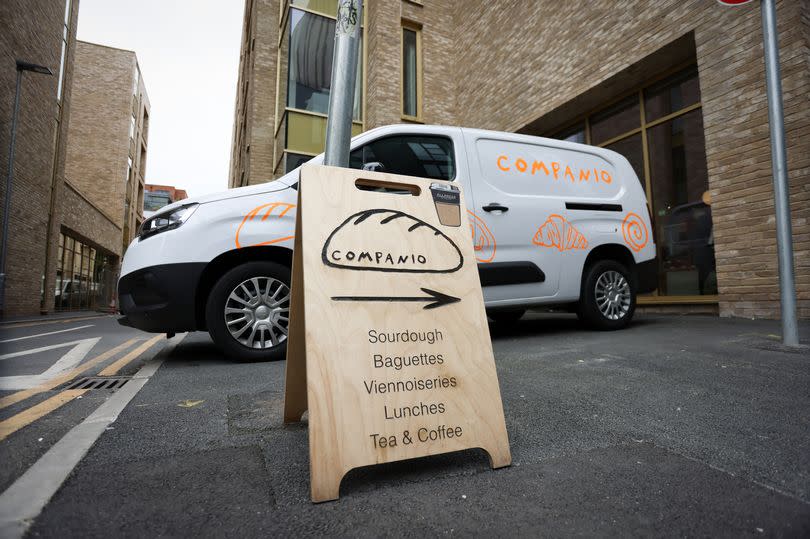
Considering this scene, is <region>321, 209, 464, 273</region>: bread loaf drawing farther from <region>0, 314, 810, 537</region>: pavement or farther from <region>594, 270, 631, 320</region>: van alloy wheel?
<region>594, 270, 631, 320</region>: van alloy wheel

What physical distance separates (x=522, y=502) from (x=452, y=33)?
1312 centimetres

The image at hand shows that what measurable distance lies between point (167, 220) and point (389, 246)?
8.20 ft

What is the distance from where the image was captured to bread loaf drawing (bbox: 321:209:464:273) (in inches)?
57.1

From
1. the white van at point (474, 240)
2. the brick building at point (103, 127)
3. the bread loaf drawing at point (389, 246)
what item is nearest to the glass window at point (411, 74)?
the white van at point (474, 240)

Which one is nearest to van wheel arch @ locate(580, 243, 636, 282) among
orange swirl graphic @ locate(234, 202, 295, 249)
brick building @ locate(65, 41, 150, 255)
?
orange swirl graphic @ locate(234, 202, 295, 249)

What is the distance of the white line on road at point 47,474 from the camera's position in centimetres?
107

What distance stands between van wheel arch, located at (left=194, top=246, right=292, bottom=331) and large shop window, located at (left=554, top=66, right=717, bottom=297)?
6.14 m

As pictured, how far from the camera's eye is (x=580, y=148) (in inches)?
187

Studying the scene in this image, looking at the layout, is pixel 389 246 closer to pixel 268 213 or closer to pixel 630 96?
pixel 268 213

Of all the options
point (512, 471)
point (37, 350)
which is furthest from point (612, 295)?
point (37, 350)

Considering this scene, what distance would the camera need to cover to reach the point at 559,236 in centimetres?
429

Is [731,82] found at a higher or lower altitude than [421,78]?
lower

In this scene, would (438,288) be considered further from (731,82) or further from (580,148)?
(731,82)

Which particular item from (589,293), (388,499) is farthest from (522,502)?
(589,293)
